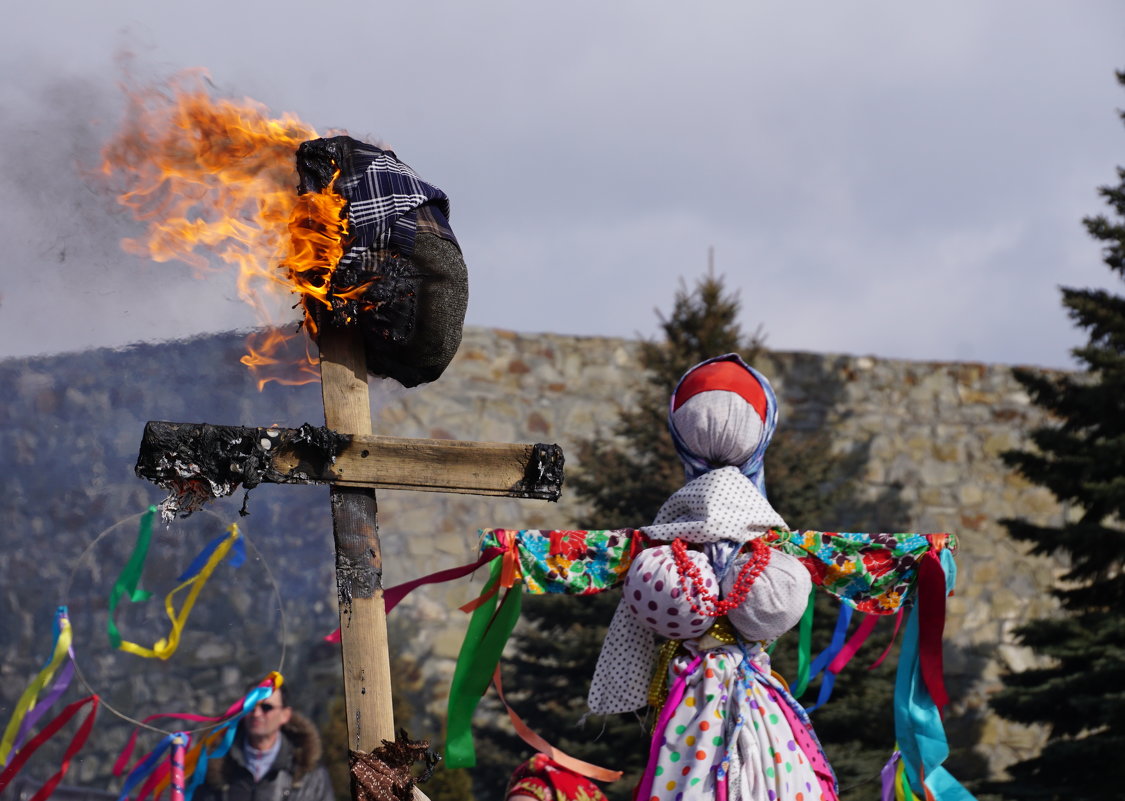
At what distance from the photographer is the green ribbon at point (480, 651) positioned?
396 cm

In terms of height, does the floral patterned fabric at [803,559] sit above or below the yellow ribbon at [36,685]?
above

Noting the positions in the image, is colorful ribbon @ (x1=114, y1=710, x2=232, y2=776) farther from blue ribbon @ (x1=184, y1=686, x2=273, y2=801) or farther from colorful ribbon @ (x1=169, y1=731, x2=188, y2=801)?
colorful ribbon @ (x1=169, y1=731, x2=188, y2=801)

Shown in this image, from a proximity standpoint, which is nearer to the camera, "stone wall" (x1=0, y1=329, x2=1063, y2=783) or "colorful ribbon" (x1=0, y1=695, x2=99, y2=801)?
"colorful ribbon" (x1=0, y1=695, x2=99, y2=801)

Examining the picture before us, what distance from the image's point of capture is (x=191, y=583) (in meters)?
4.85

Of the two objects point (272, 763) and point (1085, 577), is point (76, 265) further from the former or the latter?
point (1085, 577)

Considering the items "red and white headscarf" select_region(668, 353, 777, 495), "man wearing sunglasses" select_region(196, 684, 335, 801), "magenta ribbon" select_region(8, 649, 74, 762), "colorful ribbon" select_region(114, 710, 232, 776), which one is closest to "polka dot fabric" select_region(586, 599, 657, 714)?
"red and white headscarf" select_region(668, 353, 777, 495)

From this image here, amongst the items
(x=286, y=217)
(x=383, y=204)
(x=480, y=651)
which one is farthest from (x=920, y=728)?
(x=286, y=217)

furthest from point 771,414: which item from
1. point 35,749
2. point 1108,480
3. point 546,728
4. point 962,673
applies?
point 962,673

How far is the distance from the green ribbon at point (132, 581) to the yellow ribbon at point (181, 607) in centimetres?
6

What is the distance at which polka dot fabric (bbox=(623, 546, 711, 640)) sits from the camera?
3797 millimetres

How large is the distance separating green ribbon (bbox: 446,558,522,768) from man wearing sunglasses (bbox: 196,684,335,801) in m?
2.37

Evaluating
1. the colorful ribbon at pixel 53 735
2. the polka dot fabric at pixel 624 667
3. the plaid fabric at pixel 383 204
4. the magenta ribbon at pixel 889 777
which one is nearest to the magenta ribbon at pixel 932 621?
the magenta ribbon at pixel 889 777

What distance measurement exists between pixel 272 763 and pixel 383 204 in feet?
13.5

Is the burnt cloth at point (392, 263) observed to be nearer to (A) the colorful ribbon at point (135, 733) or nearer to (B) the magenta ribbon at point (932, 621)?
(B) the magenta ribbon at point (932, 621)
